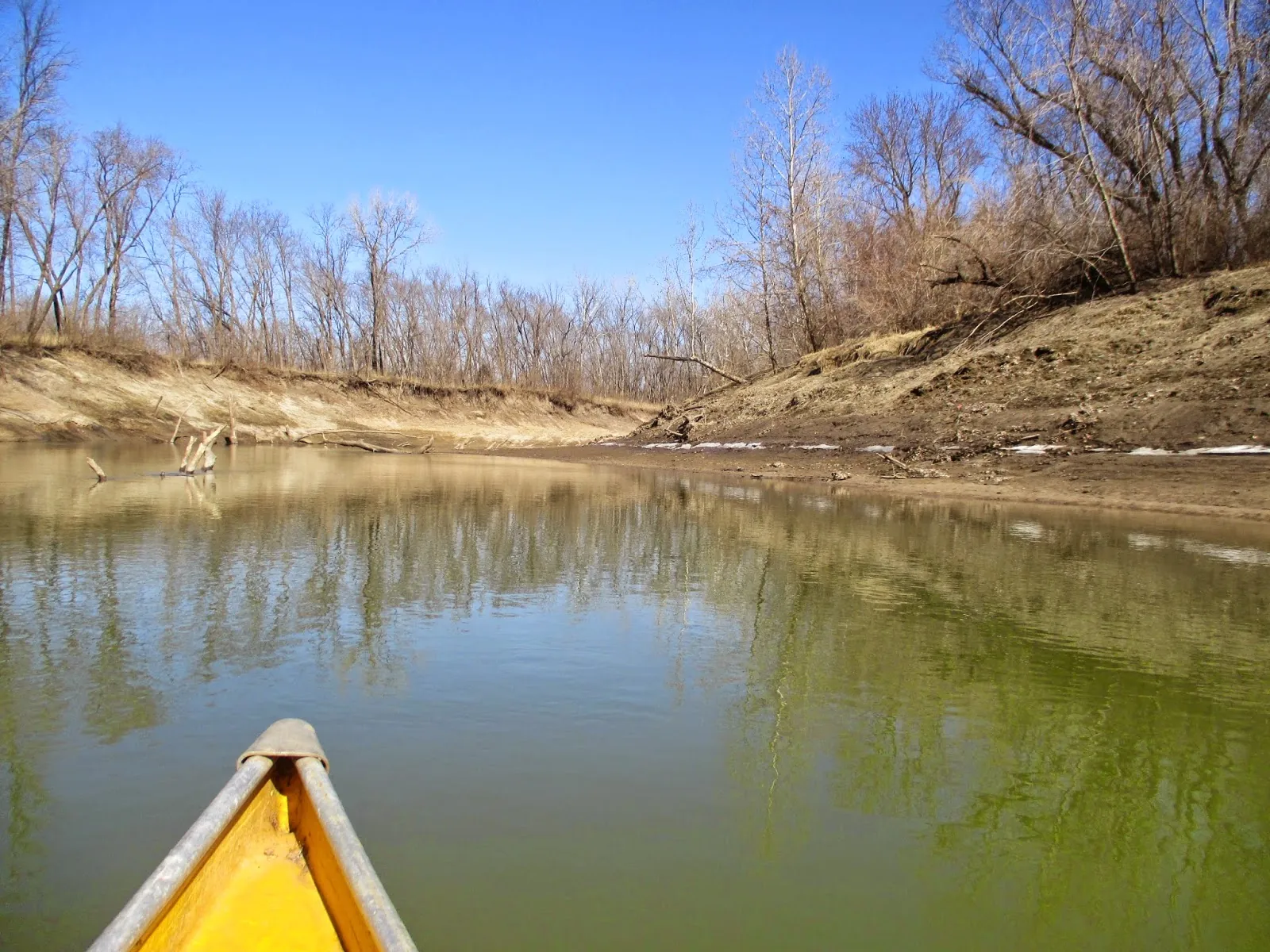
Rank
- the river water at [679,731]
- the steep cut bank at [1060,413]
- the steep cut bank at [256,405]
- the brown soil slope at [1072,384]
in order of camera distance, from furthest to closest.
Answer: the steep cut bank at [256,405], the brown soil slope at [1072,384], the steep cut bank at [1060,413], the river water at [679,731]

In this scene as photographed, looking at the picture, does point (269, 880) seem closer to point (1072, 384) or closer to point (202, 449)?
point (202, 449)

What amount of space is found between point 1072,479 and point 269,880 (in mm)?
16209

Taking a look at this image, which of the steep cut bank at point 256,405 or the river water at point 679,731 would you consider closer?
the river water at point 679,731

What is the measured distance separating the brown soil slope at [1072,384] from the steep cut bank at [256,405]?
21.4 m

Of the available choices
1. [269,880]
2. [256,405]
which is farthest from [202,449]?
[256,405]

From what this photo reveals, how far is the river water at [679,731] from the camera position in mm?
2863

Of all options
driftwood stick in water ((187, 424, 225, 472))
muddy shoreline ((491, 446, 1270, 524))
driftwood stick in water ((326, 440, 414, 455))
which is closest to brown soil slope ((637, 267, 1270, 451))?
muddy shoreline ((491, 446, 1270, 524))

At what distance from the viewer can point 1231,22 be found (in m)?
19.4

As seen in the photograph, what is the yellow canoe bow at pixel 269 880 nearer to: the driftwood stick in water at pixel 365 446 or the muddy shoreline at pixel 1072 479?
the muddy shoreline at pixel 1072 479

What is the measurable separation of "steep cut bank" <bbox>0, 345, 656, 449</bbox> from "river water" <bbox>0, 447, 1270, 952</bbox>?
27.3 metres

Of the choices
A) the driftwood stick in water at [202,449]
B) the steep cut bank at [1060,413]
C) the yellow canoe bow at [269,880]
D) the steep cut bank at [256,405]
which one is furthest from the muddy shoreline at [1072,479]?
the steep cut bank at [256,405]

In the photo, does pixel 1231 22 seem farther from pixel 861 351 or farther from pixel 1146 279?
pixel 861 351

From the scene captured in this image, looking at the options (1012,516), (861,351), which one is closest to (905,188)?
(861,351)

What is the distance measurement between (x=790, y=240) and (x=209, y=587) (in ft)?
98.9
